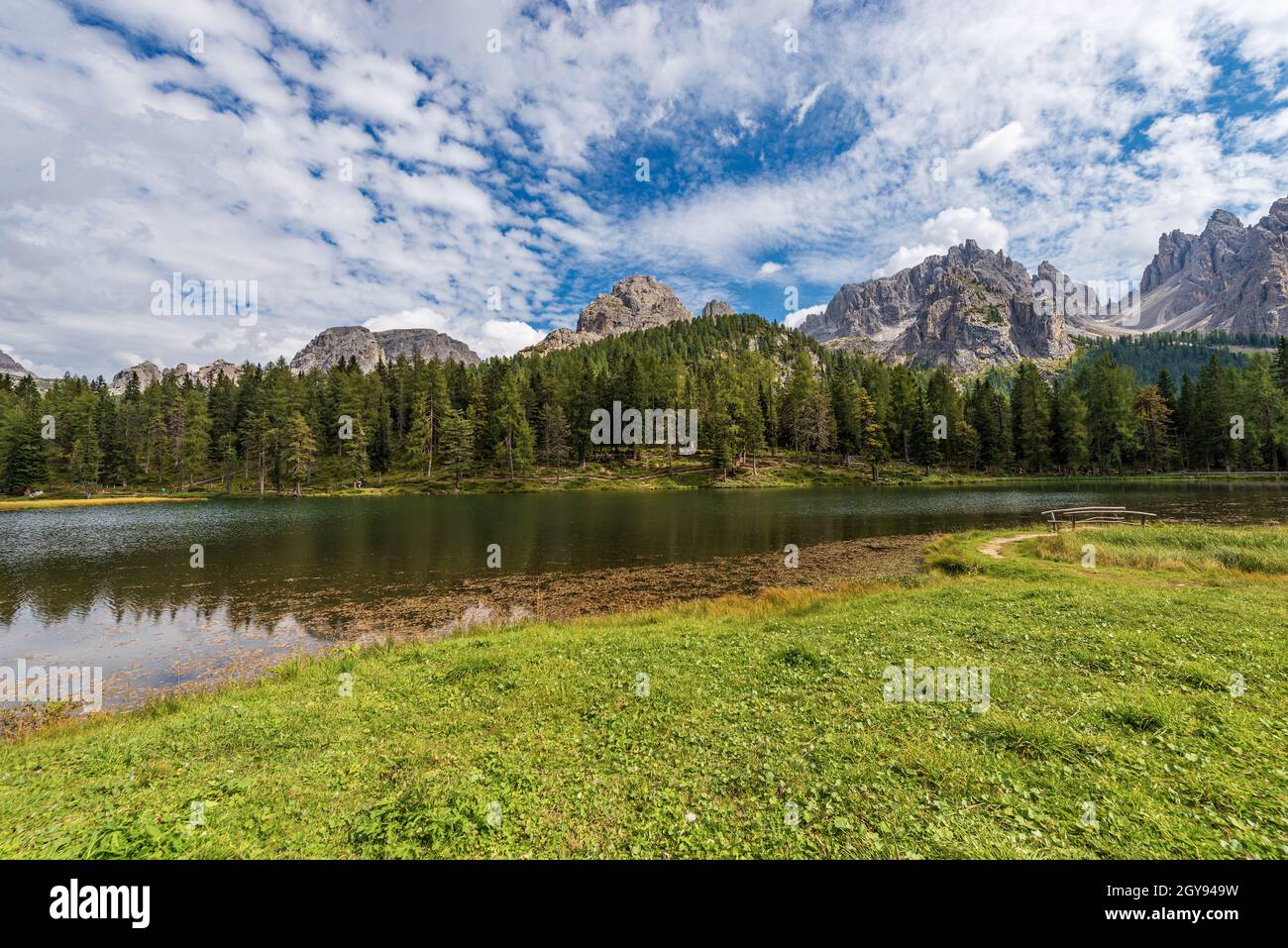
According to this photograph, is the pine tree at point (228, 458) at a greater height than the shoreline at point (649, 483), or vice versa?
the pine tree at point (228, 458)

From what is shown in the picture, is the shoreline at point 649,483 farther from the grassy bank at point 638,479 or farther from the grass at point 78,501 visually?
the grassy bank at point 638,479

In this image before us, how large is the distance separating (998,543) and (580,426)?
318ft

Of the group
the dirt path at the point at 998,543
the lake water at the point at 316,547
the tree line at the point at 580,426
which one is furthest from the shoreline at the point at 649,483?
the dirt path at the point at 998,543

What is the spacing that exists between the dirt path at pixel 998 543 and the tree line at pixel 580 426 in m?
69.9

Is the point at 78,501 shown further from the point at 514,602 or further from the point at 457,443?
the point at 514,602

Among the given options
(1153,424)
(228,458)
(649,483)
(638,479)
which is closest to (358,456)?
(228,458)

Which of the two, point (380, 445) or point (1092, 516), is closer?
point (1092, 516)

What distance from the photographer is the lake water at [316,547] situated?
69.6 ft

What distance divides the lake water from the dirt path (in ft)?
30.6

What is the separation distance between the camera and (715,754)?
875cm

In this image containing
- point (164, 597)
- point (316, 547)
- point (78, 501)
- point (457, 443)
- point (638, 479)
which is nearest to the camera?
point (164, 597)

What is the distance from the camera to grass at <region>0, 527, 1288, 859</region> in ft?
21.4

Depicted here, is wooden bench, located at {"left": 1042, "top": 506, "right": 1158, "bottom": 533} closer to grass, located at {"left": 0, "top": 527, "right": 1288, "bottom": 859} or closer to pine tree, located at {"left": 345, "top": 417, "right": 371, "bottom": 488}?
grass, located at {"left": 0, "top": 527, "right": 1288, "bottom": 859}
